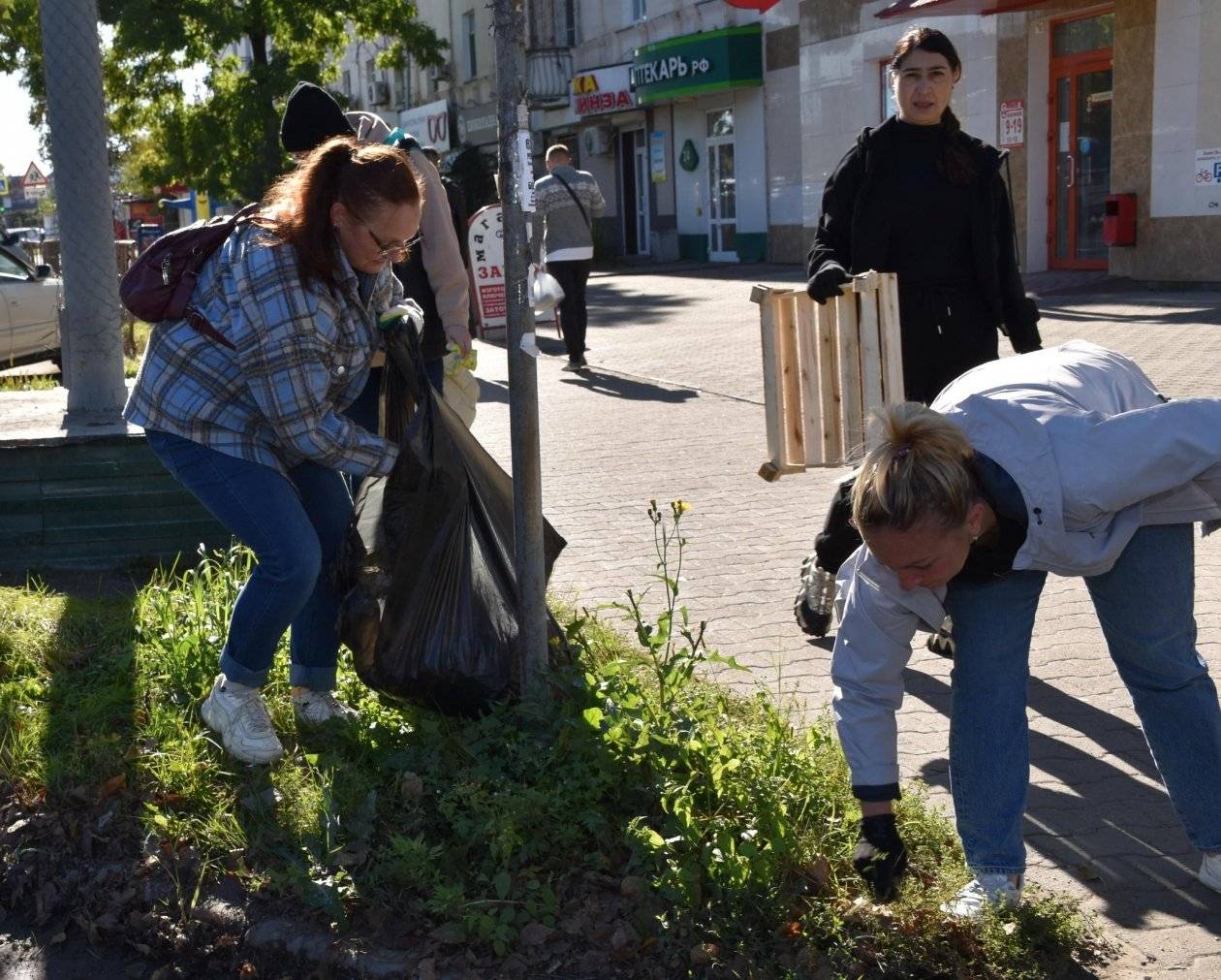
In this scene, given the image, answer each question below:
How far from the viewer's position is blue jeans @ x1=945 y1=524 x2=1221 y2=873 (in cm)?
301

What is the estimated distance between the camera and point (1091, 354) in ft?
10.5

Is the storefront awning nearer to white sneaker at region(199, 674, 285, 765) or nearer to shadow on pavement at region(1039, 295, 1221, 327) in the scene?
shadow on pavement at region(1039, 295, 1221, 327)

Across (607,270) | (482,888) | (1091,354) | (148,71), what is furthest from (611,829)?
(607,270)

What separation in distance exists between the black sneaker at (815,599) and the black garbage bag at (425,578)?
1.38m

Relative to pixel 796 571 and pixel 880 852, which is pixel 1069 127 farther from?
pixel 880 852

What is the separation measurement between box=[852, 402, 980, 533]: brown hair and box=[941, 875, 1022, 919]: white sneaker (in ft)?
2.74

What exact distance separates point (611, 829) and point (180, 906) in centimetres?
101

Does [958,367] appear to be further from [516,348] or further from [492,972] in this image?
[492,972]

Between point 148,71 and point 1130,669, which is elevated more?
point 148,71

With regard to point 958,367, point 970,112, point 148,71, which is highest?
point 148,71

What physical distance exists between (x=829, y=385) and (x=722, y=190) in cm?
2192

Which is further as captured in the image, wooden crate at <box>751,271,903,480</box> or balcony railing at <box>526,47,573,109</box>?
balcony railing at <box>526,47,573,109</box>

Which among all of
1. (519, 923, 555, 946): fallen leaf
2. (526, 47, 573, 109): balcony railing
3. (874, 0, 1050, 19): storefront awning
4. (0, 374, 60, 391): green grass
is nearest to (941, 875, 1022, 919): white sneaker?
(519, 923, 555, 946): fallen leaf

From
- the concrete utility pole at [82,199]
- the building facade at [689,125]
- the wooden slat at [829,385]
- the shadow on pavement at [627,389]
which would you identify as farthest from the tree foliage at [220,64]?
the wooden slat at [829,385]
